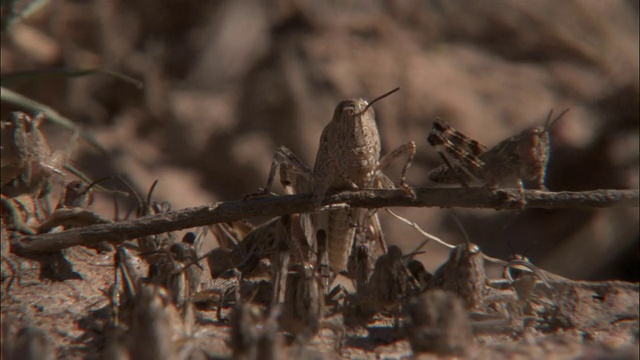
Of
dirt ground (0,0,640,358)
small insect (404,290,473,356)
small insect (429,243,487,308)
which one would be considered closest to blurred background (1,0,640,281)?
dirt ground (0,0,640,358)

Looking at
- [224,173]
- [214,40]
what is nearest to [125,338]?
[224,173]

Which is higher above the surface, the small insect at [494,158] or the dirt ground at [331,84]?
the dirt ground at [331,84]

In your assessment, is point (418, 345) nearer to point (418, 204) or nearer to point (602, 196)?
point (418, 204)

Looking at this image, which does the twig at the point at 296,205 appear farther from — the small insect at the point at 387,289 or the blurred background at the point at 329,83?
the blurred background at the point at 329,83

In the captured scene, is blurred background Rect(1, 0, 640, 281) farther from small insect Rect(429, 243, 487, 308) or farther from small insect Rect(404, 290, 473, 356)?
small insect Rect(404, 290, 473, 356)

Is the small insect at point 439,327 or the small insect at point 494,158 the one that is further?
the small insect at point 494,158

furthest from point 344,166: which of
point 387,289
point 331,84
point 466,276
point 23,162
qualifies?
point 331,84

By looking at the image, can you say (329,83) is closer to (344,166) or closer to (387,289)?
(344,166)

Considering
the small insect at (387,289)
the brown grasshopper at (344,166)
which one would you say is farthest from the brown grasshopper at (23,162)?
the small insect at (387,289)
